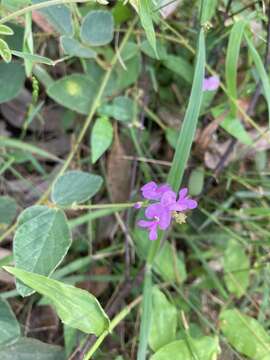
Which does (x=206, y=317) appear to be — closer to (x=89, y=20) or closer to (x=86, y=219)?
(x=86, y=219)

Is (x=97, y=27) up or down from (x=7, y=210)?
up

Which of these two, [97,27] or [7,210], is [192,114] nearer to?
[97,27]

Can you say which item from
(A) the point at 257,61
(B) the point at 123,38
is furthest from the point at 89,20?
(A) the point at 257,61

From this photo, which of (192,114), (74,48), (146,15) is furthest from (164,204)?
(74,48)

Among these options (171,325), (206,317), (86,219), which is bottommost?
(206,317)

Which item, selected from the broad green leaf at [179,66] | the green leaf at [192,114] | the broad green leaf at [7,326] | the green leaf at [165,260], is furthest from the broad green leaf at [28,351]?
the broad green leaf at [179,66]

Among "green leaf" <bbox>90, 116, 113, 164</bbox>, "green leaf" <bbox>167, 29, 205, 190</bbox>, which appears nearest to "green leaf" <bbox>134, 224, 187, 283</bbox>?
"green leaf" <bbox>90, 116, 113, 164</bbox>

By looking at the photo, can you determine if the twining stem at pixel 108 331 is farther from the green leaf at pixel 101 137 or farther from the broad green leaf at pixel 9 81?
the broad green leaf at pixel 9 81

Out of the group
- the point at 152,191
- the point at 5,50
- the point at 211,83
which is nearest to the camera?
the point at 5,50
